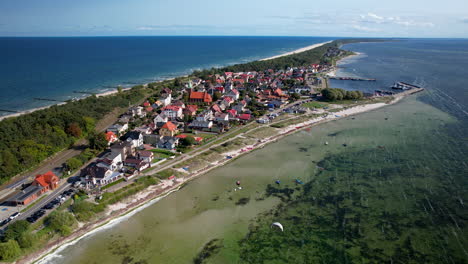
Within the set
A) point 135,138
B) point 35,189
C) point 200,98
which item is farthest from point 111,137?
point 200,98

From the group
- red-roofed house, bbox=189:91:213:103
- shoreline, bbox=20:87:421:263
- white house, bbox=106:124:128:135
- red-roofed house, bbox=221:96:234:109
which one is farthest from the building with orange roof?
red-roofed house, bbox=189:91:213:103

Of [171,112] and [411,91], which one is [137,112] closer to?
[171,112]

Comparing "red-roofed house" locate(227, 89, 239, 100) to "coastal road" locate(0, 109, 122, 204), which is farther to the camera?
"red-roofed house" locate(227, 89, 239, 100)

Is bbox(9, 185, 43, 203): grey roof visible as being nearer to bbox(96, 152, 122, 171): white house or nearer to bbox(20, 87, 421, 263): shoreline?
bbox(96, 152, 122, 171): white house

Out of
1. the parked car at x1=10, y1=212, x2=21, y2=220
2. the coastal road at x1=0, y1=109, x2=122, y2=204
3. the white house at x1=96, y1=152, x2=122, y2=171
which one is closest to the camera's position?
the parked car at x1=10, y1=212, x2=21, y2=220

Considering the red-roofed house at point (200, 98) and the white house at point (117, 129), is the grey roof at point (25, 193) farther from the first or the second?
the red-roofed house at point (200, 98)

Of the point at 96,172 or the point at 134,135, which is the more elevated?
the point at 134,135

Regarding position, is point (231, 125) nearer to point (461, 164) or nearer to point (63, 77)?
point (461, 164)
